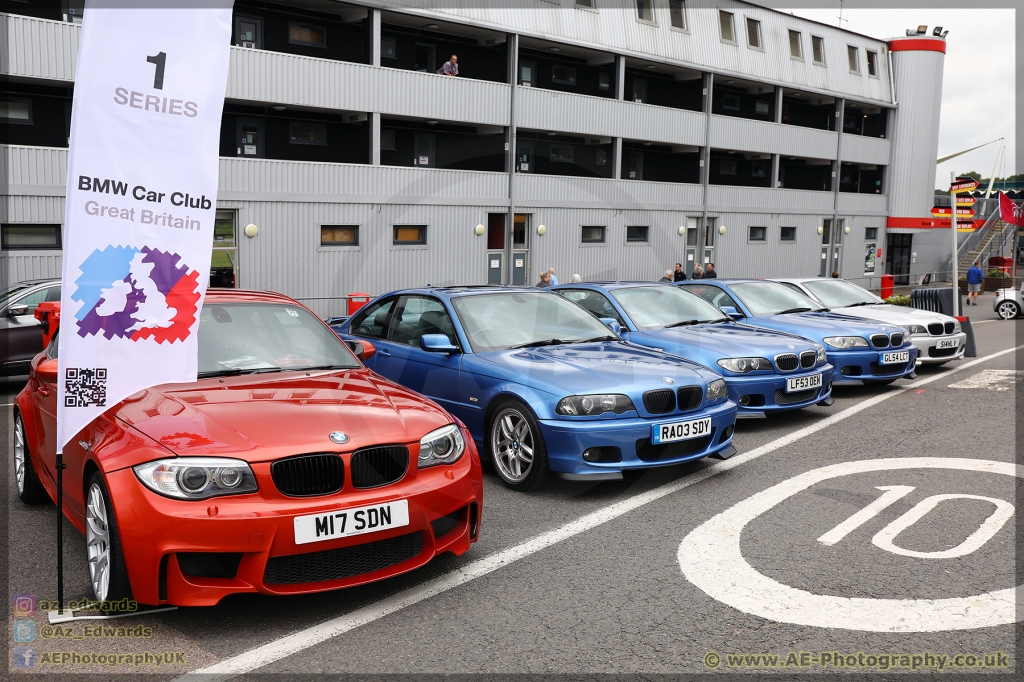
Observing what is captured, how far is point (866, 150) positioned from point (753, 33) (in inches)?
366

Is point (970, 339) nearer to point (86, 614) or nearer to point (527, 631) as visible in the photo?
point (527, 631)

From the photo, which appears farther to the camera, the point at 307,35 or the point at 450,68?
the point at 450,68

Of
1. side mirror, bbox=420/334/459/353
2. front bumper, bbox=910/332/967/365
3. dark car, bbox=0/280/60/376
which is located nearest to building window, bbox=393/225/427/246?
dark car, bbox=0/280/60/376

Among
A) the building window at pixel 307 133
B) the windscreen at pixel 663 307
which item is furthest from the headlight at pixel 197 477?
the building window at pixel 307 133

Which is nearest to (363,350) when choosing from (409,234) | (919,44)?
(409,234)

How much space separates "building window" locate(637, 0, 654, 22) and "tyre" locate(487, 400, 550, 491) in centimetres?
2518

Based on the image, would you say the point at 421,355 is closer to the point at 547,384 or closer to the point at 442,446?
the point at 547,384

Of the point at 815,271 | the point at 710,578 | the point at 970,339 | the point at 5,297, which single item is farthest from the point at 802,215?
the point at 710,578

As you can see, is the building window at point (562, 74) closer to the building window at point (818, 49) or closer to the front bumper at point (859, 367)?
the building window at point (818, 49)

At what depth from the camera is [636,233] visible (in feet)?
94.8

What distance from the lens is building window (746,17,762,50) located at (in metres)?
32.2

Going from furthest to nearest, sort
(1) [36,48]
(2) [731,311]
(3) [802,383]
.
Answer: (1) [36,48] → (2) [731,311] → (3) [802,383]

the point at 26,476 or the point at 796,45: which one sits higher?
the point at 796,45

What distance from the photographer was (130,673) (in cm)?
332
